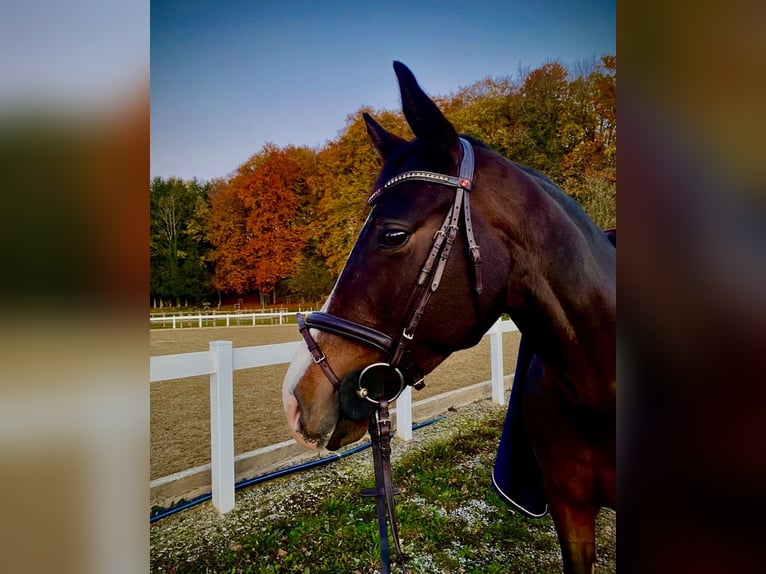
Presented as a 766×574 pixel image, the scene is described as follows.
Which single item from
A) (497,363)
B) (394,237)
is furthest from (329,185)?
(497,363)

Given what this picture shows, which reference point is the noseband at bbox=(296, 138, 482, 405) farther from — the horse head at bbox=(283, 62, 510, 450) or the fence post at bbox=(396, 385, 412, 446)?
the fence post at bbox=(396, 385, 412, 446)

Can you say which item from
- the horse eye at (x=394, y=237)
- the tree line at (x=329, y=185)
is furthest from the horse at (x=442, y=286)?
the tree line at (x=329, y=185)

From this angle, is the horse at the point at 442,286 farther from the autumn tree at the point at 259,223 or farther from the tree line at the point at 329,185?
the autumn tree at the point at 259,223

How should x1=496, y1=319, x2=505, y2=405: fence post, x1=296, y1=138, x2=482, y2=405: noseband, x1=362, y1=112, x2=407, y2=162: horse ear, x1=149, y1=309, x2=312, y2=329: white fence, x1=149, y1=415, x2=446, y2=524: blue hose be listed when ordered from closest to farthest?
1. x1=296, y1=138, x2=482, y2=405: noseband
2. x1=362, y1=112, x2=407, y2=162: horse ear
3. x1=149, y1=309, x2=312, y2=329: white fence
4. x1=149, y1=415, x2=446, y2=524: blue hose
5. x1=496, y1=319, x2=505, y2=405: fence post

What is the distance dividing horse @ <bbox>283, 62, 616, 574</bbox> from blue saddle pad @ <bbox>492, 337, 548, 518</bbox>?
0.31 m

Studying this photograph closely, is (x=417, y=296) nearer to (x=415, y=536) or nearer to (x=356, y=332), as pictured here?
(x=356, y=332)

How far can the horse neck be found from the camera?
2.43 feet

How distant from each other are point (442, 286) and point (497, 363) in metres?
1.79

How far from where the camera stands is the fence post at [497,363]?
224 cm

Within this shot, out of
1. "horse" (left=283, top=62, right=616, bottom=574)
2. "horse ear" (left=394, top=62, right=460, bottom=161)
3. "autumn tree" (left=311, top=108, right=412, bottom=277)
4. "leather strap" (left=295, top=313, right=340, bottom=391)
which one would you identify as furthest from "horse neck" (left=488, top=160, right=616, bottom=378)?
"autumn tree" (left=311, top=108, right=412, bottom=277)
